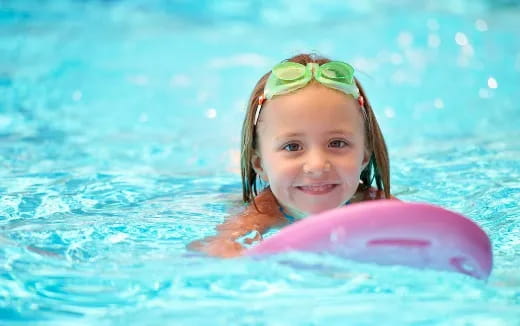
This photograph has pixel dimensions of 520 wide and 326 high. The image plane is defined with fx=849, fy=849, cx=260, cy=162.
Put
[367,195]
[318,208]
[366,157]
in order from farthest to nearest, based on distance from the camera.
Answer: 1. [367,195]
2. [366,157]
3. [318,208]

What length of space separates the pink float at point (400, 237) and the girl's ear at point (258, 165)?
3.41 ft

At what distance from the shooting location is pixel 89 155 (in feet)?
18.4

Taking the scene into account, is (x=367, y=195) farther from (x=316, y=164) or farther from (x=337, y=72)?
(x=316, y=164)

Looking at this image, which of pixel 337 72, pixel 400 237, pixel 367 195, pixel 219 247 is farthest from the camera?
pixel 367 195

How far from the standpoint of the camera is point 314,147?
321 cm

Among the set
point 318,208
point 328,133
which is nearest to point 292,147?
point 328,133

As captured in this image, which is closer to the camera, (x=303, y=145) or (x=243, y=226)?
(x=303, y=145)

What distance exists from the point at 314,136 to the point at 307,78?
30 cm

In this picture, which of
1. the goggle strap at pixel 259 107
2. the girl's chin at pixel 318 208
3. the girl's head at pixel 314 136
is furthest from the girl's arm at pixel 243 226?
the goggle strap at pixel 259 107

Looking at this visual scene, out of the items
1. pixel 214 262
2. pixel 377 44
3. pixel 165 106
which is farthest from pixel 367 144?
pixel 377 44

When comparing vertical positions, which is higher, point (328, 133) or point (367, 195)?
point (328, 133)

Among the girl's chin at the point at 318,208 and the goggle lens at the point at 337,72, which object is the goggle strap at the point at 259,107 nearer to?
the goggle lens at the point at 337,72

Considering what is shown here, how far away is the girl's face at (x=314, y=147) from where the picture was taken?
3.21 meters

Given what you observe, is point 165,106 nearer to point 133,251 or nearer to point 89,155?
point 89,155
